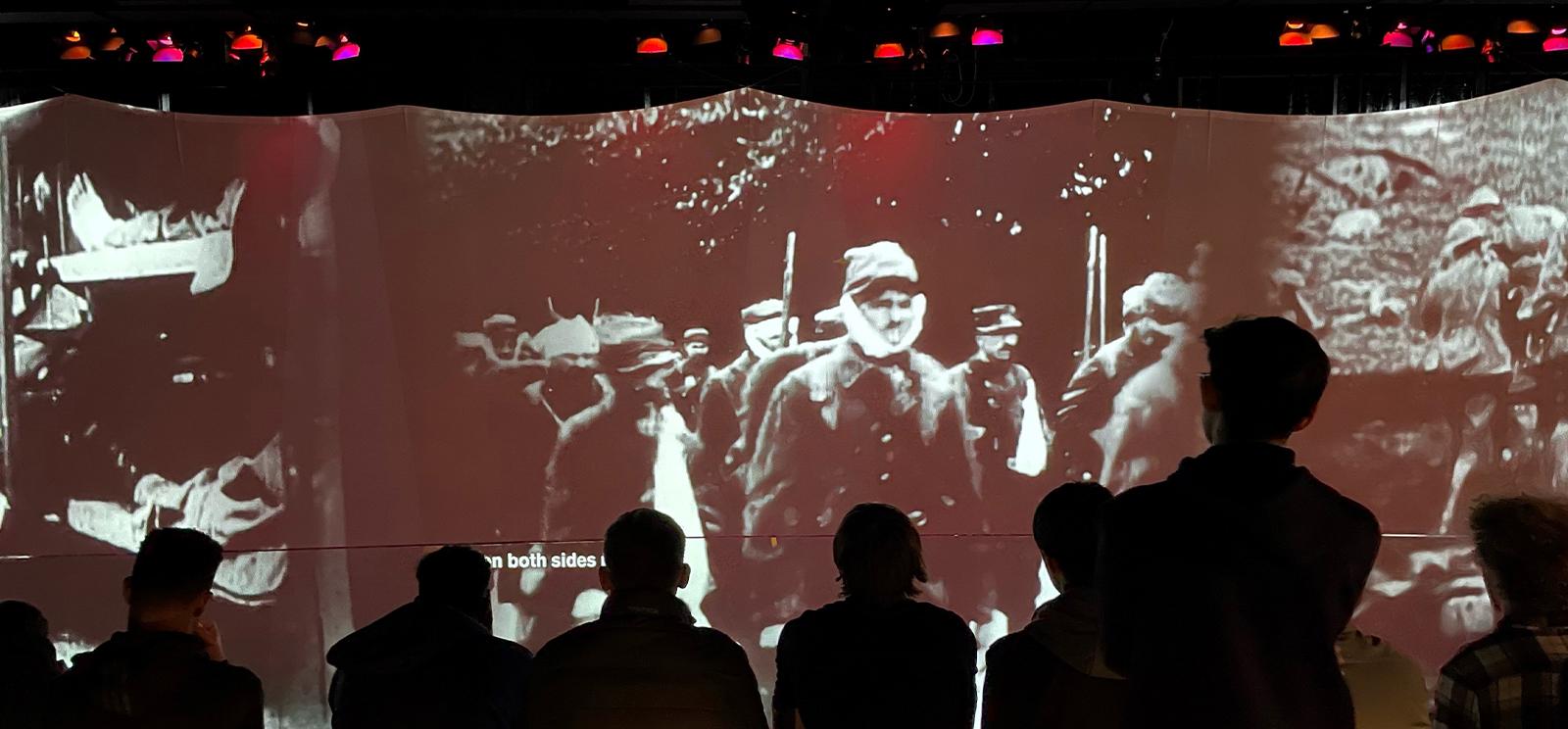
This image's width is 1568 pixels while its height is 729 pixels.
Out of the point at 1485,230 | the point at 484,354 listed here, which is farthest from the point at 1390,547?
the point at 484,354

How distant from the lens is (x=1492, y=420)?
435cm

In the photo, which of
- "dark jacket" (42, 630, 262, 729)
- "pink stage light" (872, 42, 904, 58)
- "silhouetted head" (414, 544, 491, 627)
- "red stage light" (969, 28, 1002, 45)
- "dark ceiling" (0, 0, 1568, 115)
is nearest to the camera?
"dark jacket" (42, 630, 262, 729)

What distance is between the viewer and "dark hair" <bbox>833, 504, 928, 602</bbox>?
77.5 inches

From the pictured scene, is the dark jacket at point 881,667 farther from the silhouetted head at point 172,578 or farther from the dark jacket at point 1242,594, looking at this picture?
the silhouetted head at point 172,578

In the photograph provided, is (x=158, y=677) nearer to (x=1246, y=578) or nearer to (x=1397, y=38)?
(x=1246, y=578)

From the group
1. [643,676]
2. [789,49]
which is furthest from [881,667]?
[789,49]

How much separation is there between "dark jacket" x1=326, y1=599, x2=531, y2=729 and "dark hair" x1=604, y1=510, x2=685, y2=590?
318 millimetres

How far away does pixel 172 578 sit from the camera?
6.06 ft

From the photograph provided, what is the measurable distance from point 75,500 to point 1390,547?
4247 millimetres

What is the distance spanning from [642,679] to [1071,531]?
0.68 meters

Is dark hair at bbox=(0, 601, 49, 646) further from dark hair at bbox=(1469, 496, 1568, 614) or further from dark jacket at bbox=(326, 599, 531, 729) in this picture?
dark hair at bbox=(1469, 496, 1568, 614)

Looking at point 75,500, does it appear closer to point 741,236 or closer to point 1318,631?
point 741,236

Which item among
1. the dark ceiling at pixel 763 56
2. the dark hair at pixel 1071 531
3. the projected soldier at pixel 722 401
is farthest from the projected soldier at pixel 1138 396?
the dark hair at pixel 1071 531

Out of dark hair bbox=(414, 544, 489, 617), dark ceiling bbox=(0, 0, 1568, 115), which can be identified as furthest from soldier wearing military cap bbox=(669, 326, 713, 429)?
dark hair bbox=(414, 544, 489, 617)
